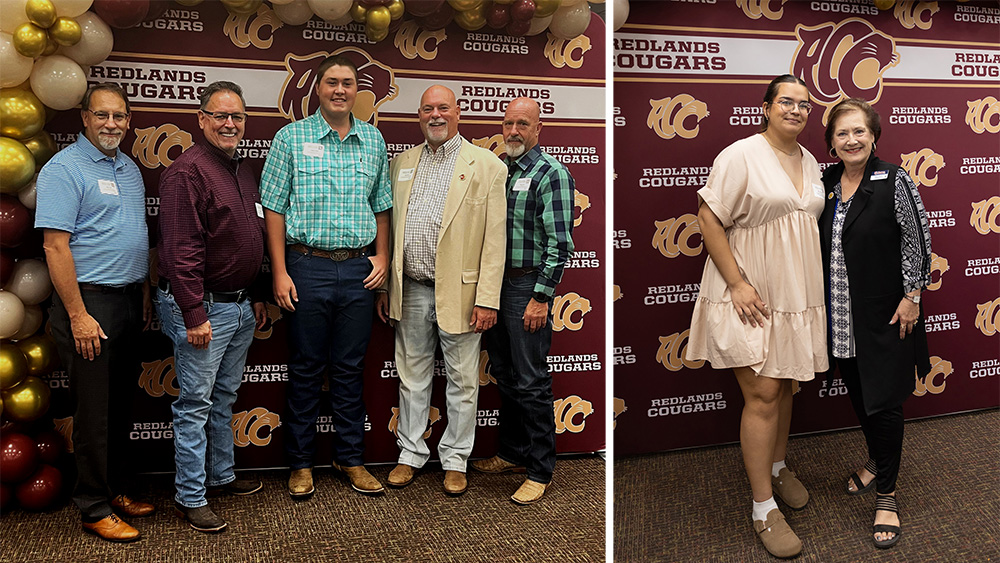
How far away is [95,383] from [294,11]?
1461 millimetres

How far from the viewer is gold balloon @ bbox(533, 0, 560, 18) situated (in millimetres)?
2523

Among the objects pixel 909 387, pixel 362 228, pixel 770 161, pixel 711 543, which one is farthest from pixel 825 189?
pixel 362 228

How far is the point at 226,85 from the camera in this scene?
7.47 ft

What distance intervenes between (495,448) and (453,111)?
4.68 feet

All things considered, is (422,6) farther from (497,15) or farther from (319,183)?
(319,183)

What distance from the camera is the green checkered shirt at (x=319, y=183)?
2398mm

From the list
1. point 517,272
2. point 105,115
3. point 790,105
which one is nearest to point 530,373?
point 517,272

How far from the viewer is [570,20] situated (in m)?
2.61

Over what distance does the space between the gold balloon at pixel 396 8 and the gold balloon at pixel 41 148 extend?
4.11 ft

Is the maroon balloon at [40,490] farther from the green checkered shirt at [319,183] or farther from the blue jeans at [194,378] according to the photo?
→ the green checkered shirt at [319,183]

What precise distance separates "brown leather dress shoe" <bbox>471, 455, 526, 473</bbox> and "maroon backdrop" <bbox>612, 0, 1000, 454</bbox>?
0.49m

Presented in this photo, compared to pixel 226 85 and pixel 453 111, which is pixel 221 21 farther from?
pixel 453 111

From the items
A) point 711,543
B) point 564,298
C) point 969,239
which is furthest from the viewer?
point 969,239

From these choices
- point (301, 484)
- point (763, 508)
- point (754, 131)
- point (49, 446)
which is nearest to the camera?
point (763, 508)
